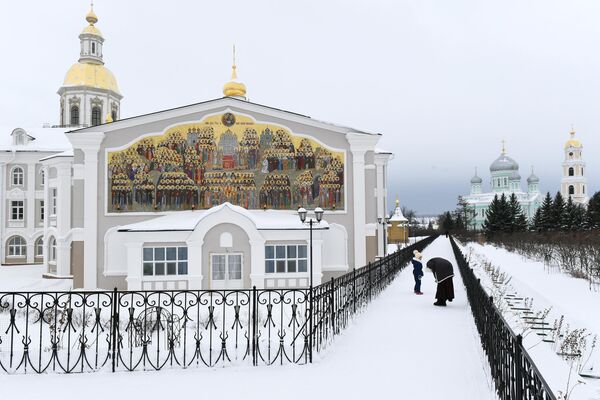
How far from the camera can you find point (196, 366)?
643 centimetres

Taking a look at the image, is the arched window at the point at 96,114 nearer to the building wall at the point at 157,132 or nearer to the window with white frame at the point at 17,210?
the window with white frame at the point at 17,210

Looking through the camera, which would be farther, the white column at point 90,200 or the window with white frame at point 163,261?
the white column at point 90,200

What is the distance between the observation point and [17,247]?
3186 centimetres

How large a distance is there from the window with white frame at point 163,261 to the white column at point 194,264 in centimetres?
29

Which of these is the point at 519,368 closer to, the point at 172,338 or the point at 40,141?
the point at 172,338

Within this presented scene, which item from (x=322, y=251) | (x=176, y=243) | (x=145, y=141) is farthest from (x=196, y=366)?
(x=145, y=141)

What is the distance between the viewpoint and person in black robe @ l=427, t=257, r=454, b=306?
10.6 meters

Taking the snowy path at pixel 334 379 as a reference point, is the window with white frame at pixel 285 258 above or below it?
above

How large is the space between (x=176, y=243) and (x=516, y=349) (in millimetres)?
15191

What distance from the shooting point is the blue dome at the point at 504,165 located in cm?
9338

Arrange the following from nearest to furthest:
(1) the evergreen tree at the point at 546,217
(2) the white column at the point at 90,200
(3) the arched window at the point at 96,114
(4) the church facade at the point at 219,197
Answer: (4) the church facade at the point at 219,197, (2) the white column at the point at 90,200, (3) the arched window at the point at 96,114, (1) the evergreen tree at the point at 546,217

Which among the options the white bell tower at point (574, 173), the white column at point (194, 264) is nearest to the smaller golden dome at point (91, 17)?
the white column at point (194, 264)

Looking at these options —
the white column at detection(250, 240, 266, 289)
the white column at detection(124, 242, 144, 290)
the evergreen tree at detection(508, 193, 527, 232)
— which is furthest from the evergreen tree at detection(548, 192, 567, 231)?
the white column at detection(124, 242, 144, 290)

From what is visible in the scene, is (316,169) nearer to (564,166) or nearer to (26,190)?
(26,190)
